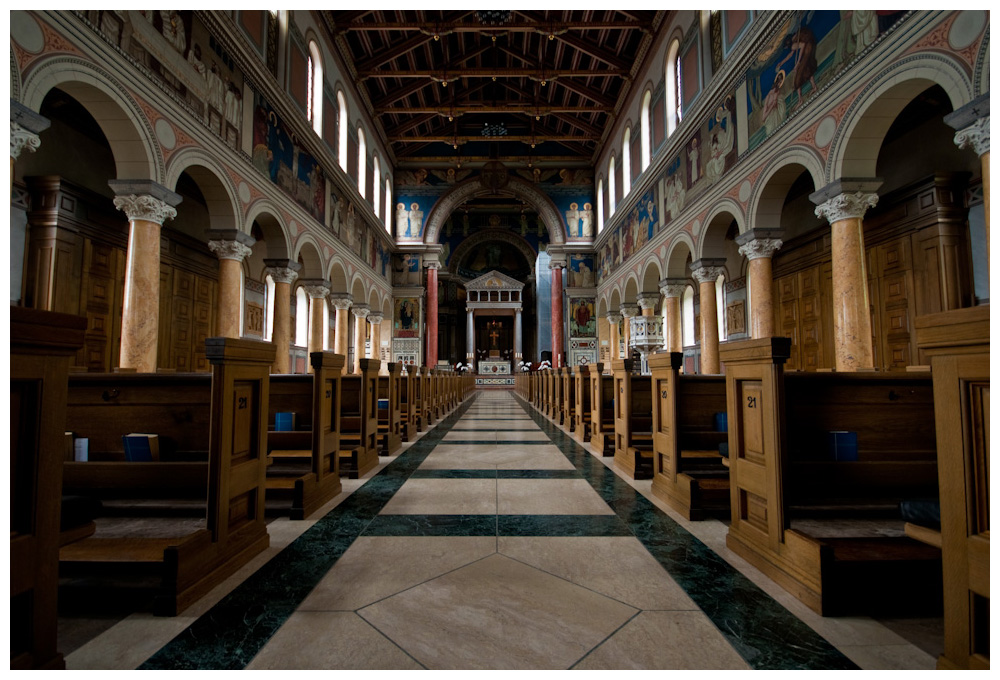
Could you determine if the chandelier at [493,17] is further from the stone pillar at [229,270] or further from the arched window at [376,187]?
the stone pillar at [229,270]

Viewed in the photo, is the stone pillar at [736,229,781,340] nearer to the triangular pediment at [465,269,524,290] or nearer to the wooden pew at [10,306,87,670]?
the wooden pew at [10,306,87,670]

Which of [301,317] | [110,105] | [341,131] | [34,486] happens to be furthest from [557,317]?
[34,486]

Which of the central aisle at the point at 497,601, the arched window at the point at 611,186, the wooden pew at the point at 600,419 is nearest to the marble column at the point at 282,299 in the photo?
the wooden pew at the point at 600,419

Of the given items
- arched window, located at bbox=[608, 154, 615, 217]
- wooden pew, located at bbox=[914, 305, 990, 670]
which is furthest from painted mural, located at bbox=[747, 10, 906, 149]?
arched window, located at bbox=[608, 154, 615, 217]

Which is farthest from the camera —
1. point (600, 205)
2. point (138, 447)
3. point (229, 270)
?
point (600, 205)

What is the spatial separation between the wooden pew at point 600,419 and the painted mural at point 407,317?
15.8m

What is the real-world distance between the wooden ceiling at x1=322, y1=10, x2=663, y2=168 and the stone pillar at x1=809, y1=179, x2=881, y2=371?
859 centimetres

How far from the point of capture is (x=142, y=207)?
20.8 feet

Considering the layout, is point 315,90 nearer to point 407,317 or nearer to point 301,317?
point 301,317

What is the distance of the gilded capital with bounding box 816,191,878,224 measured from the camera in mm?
6325

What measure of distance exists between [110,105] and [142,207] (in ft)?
4.04

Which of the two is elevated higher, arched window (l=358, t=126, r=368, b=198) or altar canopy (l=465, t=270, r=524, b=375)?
arched window (l=358, t=126, r=368, b=198)

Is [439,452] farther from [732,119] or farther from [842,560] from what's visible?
[732,119]

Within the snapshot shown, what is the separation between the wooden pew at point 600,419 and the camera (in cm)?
507
